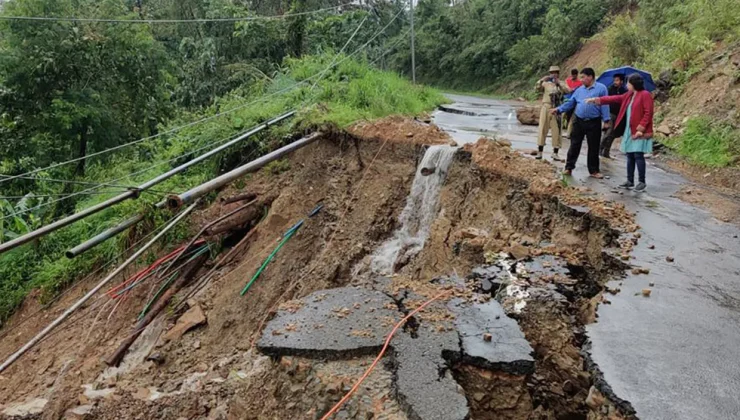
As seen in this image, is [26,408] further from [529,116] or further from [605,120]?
[529,116]

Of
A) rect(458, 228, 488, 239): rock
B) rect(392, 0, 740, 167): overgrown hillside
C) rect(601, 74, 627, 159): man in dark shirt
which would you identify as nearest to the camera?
rect(458, 228, 488, 239): rock

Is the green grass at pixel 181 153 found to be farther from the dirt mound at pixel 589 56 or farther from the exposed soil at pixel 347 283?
the dirt mound at pixel 589 56

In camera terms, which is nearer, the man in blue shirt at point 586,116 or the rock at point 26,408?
the rock at point 26,408

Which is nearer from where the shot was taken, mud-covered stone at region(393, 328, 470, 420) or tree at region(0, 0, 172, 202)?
mud-covered stone at region(393, 328, 470, 420)

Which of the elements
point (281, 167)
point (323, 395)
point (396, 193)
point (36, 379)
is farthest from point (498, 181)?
point (36, 379)

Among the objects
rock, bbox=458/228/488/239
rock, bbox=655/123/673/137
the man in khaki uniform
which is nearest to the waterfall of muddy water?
rock, bbox=458/228/488/239

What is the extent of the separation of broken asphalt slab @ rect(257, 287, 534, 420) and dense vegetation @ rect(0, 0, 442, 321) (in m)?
5.19

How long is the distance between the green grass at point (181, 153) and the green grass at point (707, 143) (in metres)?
6.12

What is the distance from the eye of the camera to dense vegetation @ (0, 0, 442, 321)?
30.7 feet

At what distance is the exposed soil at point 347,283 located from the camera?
11.0 feet

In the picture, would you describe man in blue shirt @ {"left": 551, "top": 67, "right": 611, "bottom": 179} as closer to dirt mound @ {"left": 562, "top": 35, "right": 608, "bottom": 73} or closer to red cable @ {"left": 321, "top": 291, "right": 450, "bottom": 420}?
red cable @ {"left": 321, "top": 291, "right": 450, "bottom": 420}

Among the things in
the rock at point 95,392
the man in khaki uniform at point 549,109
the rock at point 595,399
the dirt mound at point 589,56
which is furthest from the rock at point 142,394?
the dirt mound at point 589,56

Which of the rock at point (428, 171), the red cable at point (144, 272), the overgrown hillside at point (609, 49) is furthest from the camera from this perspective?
the overgrown hillside at point (609, 49)

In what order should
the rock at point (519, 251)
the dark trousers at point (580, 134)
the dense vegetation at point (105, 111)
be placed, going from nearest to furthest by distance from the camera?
the rock at point (519, 251)
the dark trousers at point (580, 134)
the dense vegetation at point (105, 111)
